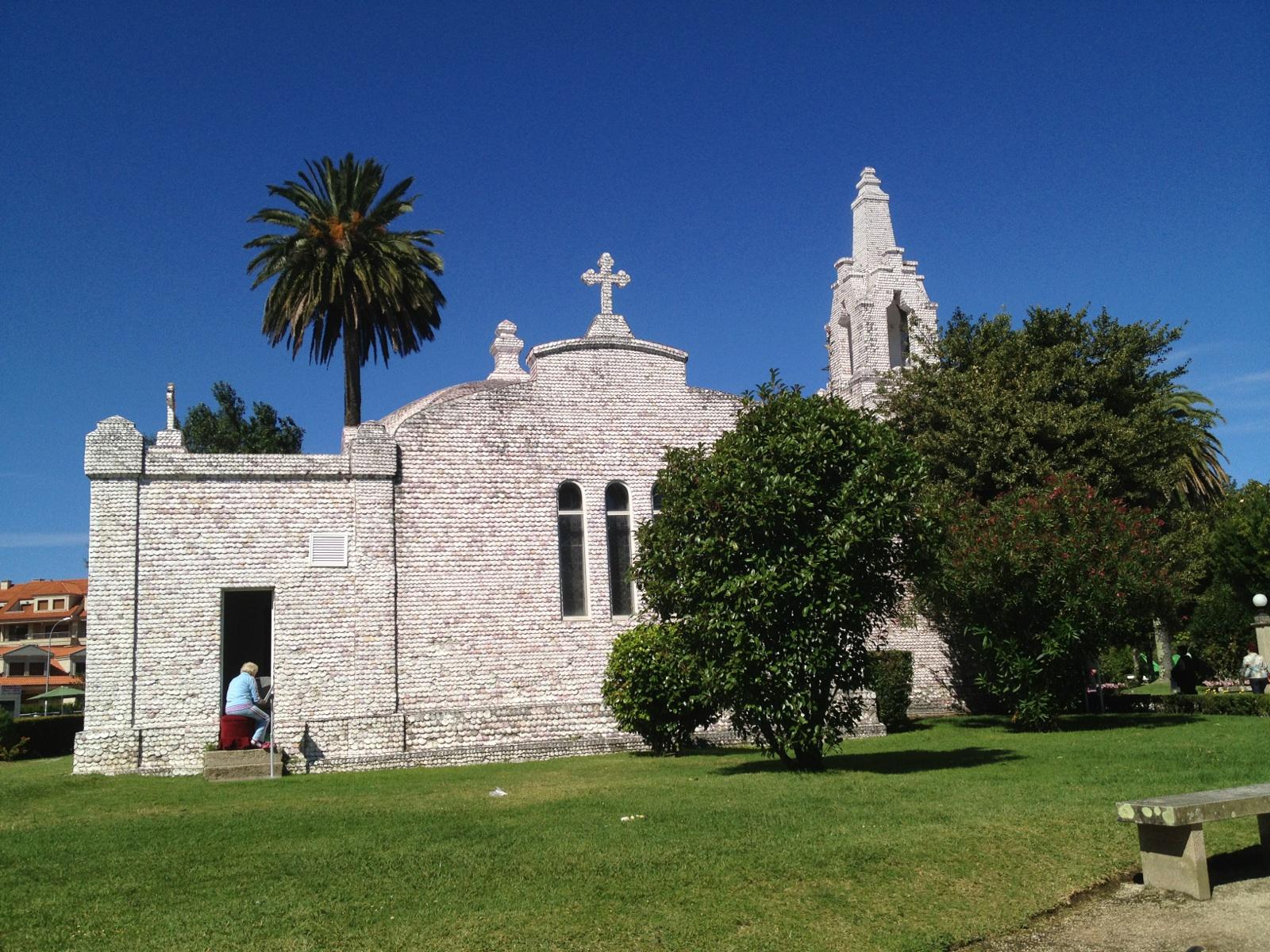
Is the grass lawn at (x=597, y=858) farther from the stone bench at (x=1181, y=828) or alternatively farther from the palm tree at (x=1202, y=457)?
the palm tree at (x=1202, y=457)

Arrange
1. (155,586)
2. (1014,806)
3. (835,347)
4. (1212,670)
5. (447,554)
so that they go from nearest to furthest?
(1014,806) < (155,586) < (447,554) < (835,347) < (1212,670)

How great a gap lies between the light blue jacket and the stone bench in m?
15.1

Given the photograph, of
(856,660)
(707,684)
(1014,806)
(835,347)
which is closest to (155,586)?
(707,684)

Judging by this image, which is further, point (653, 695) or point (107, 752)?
point (653, 695)

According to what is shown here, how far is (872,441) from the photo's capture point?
15.4 meters

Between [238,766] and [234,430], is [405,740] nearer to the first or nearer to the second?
[238,766]

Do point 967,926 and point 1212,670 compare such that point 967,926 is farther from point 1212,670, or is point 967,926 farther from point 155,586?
point 1212,670

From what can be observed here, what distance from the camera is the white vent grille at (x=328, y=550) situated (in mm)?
21125

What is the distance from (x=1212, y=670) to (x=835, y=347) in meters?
16.4

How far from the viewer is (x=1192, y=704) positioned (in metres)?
25.0

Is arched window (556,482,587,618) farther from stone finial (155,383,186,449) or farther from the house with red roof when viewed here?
the house with red roof

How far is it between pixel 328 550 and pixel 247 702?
3.47 m

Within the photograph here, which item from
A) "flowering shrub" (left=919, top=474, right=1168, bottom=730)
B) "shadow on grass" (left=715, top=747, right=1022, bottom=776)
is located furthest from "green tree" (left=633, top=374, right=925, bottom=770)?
"flowering shrub" (left=919, top=474, right=1168, bottom=730)

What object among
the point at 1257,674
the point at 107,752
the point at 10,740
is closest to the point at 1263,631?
the point at 1257,674
